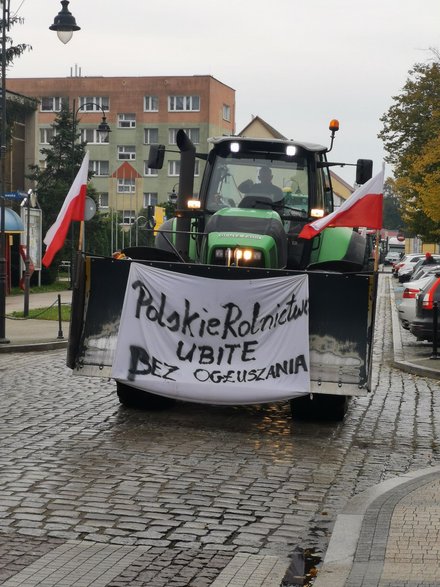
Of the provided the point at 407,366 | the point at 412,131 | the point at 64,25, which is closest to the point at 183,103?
the point at 412,131

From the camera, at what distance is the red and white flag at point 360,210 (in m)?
12.6

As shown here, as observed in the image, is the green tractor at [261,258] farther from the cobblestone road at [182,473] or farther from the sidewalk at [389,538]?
the sidewalk at [389,538]

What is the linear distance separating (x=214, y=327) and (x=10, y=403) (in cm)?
288

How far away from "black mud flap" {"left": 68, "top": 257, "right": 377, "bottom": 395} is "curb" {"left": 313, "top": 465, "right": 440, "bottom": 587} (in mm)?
2253

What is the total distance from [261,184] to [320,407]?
333 centimetres

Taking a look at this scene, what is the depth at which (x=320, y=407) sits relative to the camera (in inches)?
509

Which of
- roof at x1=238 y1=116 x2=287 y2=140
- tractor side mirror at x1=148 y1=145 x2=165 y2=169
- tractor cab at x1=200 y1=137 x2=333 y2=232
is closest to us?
tractor side mirror at x1=148 y1=145 x2=165 y2=169

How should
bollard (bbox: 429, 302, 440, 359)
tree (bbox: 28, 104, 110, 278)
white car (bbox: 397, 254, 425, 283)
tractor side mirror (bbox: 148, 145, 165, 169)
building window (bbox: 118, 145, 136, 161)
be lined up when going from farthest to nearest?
building window (bbox: 118, 145, 136, 161) < white car (bbox: 397, 254, 425, 283) < tree (bbox: 28, 104, 110, 278) < bollard (bbox: 429, 302, 440, 359) < tractor side mirror (bbox: 148, 145, 165, 169)

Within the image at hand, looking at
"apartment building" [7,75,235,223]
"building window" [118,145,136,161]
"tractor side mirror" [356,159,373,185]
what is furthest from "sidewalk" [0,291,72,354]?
"building window" [118,145,136,161]

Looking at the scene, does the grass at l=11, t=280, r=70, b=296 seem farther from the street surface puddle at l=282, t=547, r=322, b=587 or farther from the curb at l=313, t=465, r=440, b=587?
the street surface puddle at l=282, t=547, r=322, b=587

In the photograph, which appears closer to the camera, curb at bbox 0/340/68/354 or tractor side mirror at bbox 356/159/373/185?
tractor side mirror at bbox 356/159/373/185

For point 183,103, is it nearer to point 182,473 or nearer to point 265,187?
point 265,187

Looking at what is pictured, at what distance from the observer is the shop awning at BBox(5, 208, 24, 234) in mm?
43478

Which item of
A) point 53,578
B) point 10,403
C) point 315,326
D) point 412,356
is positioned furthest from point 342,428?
point 412,356
